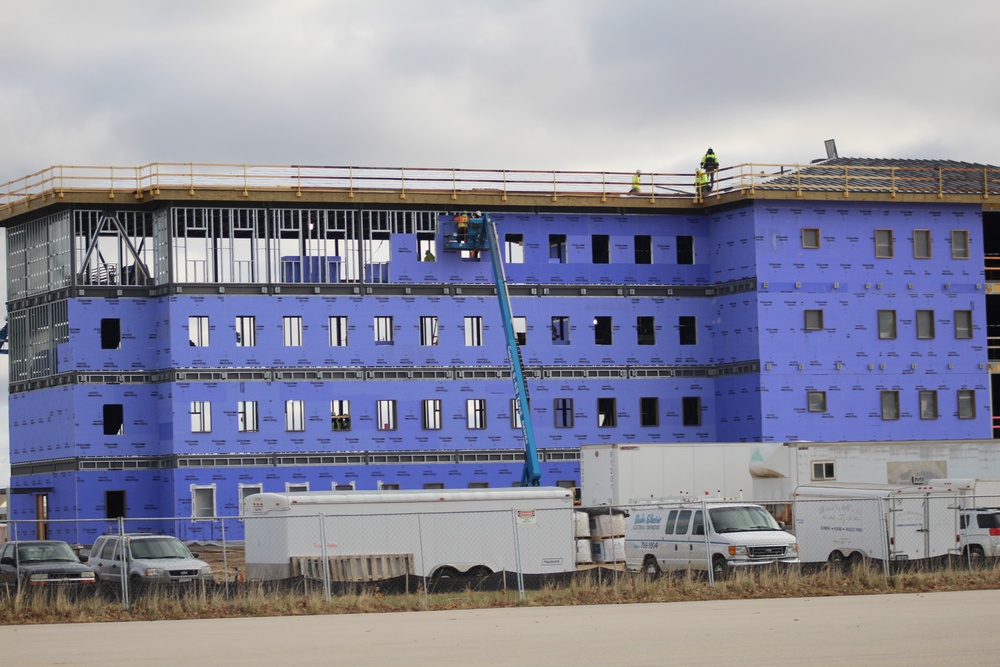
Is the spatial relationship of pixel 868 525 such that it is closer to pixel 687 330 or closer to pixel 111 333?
pixel 687 330

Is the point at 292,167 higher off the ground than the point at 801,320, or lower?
higher

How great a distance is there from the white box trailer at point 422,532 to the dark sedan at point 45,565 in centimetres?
404

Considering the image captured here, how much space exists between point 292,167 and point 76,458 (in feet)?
45.8

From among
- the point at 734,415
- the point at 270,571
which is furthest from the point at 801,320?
the point at 270,571

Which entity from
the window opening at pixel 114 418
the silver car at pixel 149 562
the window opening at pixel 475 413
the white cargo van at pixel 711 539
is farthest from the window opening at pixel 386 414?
the white cargo van at pixel 711 539

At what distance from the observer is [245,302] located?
62.1 meters

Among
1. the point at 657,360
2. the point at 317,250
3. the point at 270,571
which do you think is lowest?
the point at 270,571

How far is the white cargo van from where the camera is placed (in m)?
37.1


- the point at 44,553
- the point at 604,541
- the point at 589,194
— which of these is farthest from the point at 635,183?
the point at 44,553

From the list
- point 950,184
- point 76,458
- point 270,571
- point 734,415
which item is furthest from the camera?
point 950,184

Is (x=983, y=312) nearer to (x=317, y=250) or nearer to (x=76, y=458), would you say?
(x=317, y=250)

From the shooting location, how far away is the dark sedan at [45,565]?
37406 millimetres

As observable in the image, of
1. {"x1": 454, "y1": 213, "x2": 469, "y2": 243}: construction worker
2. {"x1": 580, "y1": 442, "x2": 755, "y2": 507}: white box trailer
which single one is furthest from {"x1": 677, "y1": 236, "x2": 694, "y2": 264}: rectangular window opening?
{"x1": 580, "y1": 442, "x2": 755, "y2": 507}: white box trailer

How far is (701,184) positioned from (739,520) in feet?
100
